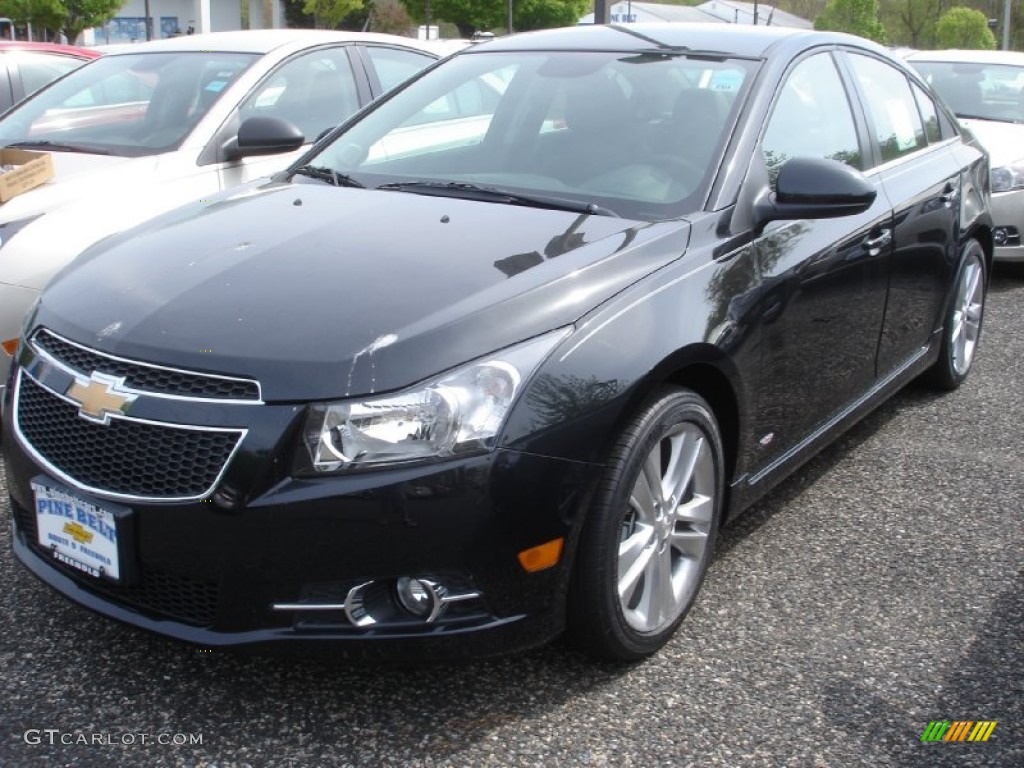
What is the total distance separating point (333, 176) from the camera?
3816mm

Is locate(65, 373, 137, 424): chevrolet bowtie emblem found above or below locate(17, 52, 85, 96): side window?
below

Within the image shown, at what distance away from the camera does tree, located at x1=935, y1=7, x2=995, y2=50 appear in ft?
149

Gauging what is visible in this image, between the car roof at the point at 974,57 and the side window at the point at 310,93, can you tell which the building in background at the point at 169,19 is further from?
the side window at the point at 310,93

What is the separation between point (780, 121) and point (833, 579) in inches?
57.3

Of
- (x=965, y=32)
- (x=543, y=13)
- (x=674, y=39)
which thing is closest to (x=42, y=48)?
(x=674, y=39)

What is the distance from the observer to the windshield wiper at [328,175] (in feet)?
12.2

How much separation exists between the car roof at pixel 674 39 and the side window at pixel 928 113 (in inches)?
24.3

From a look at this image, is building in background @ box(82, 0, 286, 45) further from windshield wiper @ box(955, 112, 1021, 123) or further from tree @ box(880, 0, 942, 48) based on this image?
windshield wiper @ box(955, 112, 1021, 123)

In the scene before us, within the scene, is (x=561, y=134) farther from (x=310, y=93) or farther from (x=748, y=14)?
(x=748, y=14)

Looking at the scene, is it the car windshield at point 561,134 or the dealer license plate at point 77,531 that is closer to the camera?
the dealer license plate at point 77,531

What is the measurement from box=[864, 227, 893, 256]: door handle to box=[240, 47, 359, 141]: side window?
3026 millimetres

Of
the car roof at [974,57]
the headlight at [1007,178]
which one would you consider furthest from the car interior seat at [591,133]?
the car roof at [974,57]

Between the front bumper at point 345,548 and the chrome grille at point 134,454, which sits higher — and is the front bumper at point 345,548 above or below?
below

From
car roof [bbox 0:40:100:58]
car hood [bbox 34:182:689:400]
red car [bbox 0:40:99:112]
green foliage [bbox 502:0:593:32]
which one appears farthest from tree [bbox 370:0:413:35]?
car hood [bbox 34:182:689:400]
